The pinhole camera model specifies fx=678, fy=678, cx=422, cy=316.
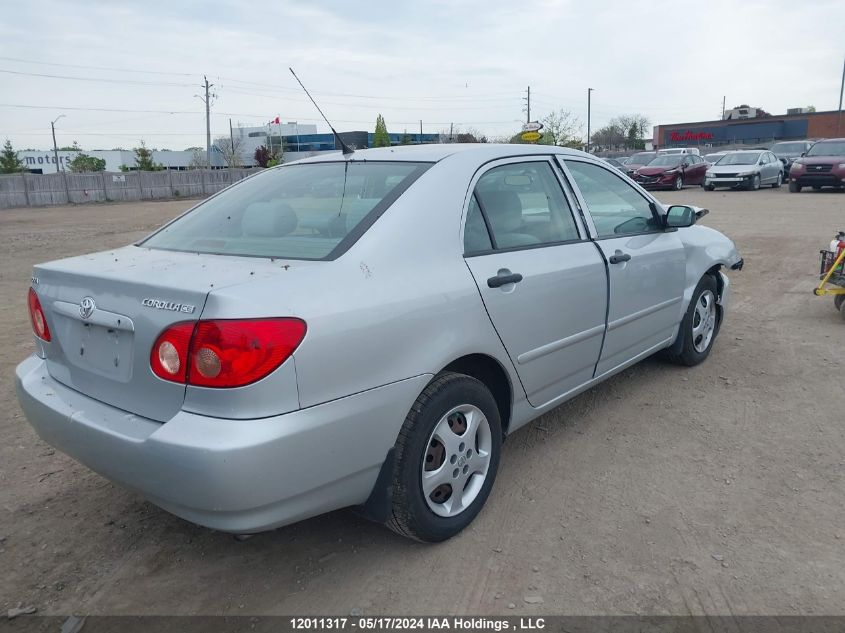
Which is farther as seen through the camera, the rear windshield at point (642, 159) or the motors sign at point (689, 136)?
the motors sign at point (689, 136)

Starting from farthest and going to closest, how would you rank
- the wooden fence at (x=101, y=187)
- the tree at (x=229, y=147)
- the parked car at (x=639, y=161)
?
the tree at (x=229, y=147)
the wooden fence at (x=101, y=187)
the parked car at (x=639, y=161)

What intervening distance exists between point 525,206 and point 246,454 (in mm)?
2010

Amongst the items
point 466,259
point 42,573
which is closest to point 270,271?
point 466,259

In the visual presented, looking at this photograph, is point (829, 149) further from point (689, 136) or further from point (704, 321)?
point (689, 136)

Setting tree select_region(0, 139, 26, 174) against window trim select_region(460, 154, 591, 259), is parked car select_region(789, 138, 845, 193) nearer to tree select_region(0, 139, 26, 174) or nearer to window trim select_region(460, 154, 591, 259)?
window trim select_region(460, 154, 591, 259)

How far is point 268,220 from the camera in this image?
3145mm

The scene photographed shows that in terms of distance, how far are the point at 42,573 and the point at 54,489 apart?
0.77 metres

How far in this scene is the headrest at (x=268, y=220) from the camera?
305 cm

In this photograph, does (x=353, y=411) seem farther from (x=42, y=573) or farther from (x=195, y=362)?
(x=42, y=573)

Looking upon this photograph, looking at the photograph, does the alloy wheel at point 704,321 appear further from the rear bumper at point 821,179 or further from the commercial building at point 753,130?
the commercial building at point 753,130

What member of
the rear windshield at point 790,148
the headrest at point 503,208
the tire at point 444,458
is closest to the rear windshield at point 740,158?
the rear windshield at point 790,148

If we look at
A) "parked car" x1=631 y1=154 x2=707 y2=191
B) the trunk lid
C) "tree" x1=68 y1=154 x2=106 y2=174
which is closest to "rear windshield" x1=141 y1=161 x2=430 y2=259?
the trunk lid

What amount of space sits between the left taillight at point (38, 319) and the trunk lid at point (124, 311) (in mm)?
43

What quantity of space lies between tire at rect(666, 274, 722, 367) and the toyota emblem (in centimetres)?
380
